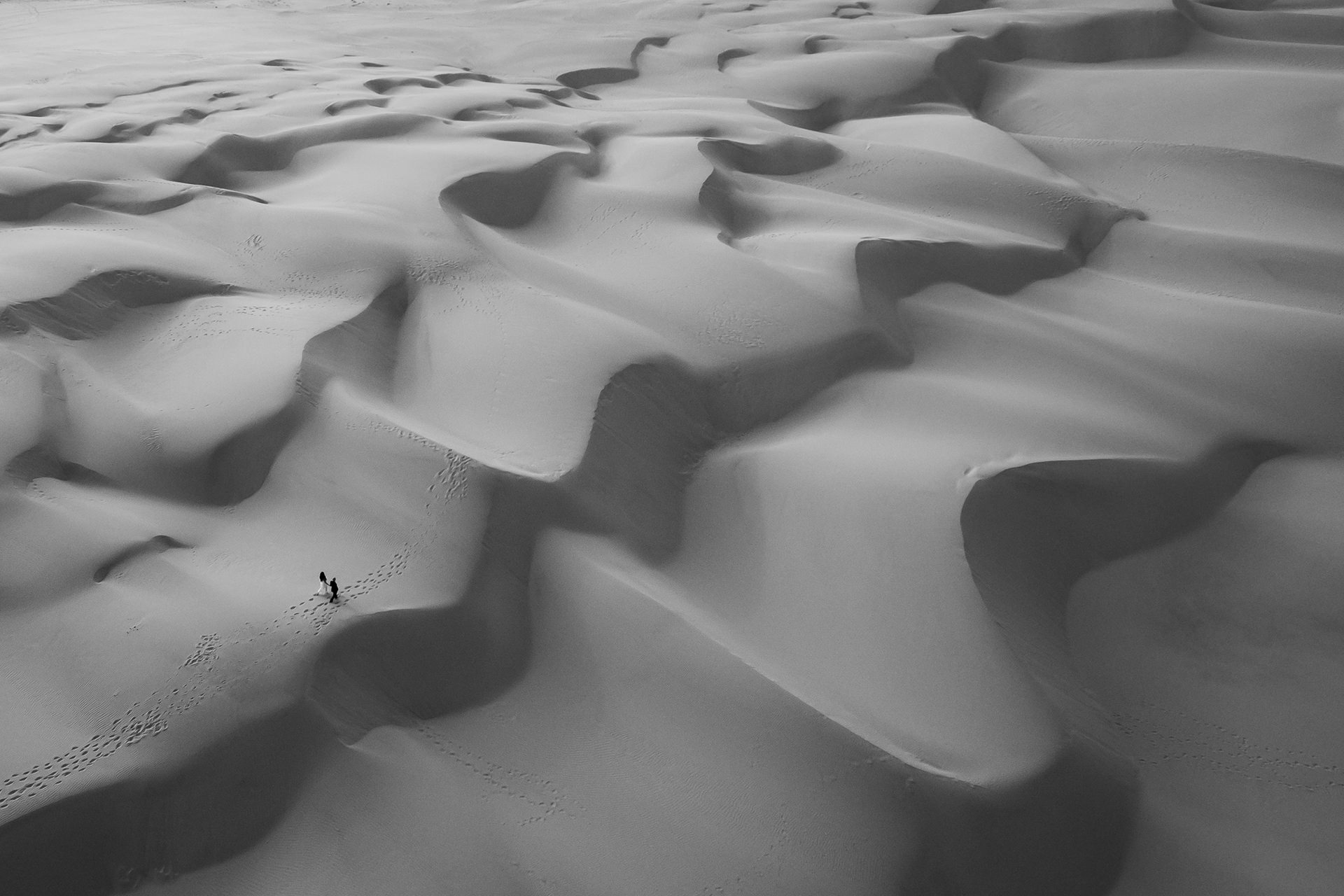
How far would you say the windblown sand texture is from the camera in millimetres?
965

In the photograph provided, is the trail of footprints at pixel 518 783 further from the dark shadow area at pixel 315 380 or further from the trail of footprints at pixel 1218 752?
the trail of footprints at pixel 1218 752

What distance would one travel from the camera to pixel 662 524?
1.26m

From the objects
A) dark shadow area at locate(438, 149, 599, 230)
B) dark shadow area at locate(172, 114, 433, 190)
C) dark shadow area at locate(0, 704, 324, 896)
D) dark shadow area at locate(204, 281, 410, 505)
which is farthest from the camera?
dark shadow area at locate(172, 114, 433, 190)

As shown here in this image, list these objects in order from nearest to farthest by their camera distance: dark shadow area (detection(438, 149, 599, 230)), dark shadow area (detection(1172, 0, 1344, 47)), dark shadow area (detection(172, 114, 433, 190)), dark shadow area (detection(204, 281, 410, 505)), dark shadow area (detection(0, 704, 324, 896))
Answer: dark shadow area (detection(0, 704, 324, 896)), dark shadow area (detection(204, 281, 410, 505)), dark shadow area (detection(438, 149, 599, 230)), dark shadow area (detection(172, 114, 433, 190)), dark shadow area (detection(1172, 0, 1344, 47))

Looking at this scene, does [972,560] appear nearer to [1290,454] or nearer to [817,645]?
[817,645]

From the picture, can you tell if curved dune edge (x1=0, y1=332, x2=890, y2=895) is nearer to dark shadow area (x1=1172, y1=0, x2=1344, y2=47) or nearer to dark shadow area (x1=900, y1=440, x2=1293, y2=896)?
dark shadow area (x1=900, y1=440, x2=1293, y2=896)

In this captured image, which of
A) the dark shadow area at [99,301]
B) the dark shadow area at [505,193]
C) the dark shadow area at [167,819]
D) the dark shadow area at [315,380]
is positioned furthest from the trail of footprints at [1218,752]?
the dark shadow area at [99,301]

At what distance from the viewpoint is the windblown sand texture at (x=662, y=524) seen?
38.0 inches

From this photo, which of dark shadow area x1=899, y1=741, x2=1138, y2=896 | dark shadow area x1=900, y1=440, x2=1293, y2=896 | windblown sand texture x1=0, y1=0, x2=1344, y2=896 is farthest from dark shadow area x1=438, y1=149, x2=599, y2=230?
dark shadow area x1=899, y1=741, x2=1138, y2=896

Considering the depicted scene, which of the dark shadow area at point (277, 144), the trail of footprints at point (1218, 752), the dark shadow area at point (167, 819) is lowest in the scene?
the trail of footprints at point (1218, 752)

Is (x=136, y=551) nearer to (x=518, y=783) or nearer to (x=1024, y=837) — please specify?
(x=518, y=783)

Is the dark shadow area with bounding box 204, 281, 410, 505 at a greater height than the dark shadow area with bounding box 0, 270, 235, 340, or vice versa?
the dark shadow area with bounding box 0, 270, 235, 340

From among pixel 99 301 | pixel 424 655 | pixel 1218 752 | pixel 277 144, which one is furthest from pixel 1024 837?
pixel 277 144

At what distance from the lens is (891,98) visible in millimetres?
2873
